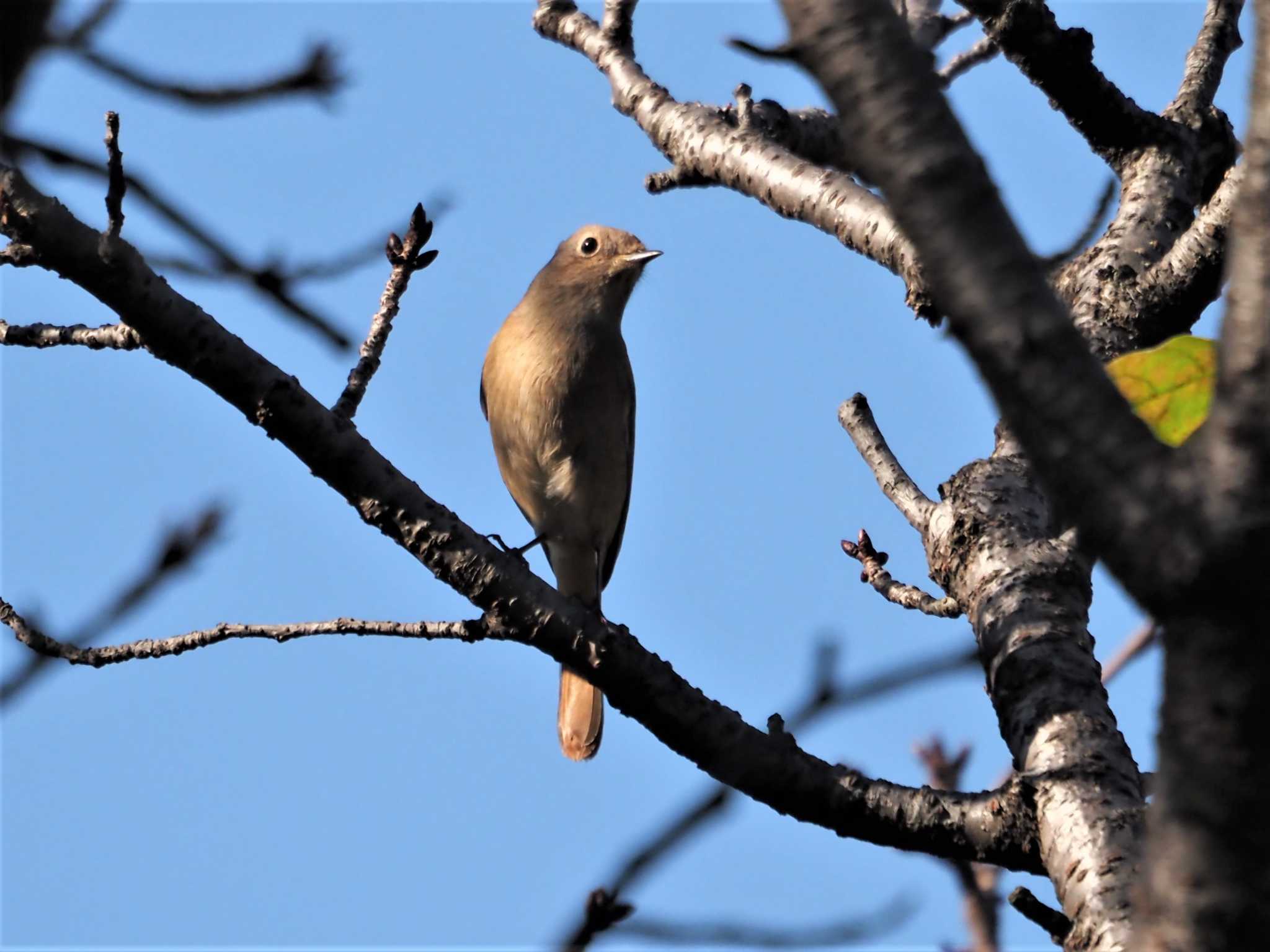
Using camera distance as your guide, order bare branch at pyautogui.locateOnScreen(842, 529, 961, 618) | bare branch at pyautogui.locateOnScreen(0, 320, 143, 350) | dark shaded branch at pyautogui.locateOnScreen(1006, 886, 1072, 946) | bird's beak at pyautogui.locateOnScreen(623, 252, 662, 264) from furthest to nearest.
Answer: bird's beak at pyautogui.locateOnScreen(623, 252, 662, 264) → bare branch at pyautogui.locateOnScreen(842, 529, 961, 618) → bare branch at pyautogui.locateOnScreen(0, 320, 143, 350) → dark shaded branch at pyautogui.locateOnScreen(1006, 886, 1072, 946)

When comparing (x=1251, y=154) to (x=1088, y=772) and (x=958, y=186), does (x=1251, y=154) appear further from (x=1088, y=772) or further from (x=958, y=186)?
(x=1088, y=772)

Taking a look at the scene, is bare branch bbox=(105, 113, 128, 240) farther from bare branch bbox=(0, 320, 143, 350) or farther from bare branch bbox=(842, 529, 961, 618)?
bare branch bbox=(842, 529, 961, 618)

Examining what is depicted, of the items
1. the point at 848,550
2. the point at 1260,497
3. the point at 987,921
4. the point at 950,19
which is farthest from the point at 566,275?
the point at 1260,497

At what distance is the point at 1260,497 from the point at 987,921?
8.74 ft

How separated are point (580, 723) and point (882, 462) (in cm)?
306

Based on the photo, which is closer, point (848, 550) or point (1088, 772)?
point (1088, 772)

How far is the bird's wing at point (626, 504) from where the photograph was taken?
7.32 m

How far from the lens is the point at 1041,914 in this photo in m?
2.77

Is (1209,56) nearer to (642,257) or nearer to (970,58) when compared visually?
(970,58)

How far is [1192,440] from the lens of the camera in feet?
4.72

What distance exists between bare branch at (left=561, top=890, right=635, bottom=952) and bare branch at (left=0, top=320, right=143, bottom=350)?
153 cm

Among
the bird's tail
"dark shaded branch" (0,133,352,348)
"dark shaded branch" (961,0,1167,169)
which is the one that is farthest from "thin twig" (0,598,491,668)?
the bird's tail

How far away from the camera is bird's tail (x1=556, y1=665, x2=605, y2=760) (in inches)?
275

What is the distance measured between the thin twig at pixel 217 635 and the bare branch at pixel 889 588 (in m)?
1.42
